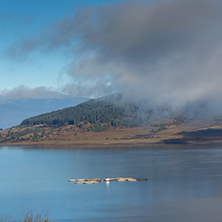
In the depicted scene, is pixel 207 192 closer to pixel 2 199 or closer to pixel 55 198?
pixel 55 198

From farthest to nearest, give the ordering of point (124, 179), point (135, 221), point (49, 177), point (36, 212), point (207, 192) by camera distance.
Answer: point (49, 177)
point (124, 179)
point (207, 192)
point (36, 212)
point (135, 221)


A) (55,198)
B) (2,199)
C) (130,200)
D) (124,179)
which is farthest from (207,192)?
(2,199)

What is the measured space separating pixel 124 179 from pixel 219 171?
23.1m

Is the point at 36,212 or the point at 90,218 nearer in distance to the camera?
the point at 90,218

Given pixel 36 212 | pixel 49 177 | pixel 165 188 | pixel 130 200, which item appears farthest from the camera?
pixel 49 177

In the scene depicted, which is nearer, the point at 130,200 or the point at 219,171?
the point at 130,200

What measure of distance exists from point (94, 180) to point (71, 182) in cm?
457

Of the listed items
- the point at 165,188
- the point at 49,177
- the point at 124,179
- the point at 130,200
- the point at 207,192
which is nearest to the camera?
the point at 130,200

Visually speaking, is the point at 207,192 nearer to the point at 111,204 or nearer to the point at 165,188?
the point at 165,188

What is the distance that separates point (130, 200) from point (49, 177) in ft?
105

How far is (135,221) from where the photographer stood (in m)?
48.5

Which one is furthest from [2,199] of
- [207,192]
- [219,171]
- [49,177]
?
[219,171]

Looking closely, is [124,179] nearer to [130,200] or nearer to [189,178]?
[189,178]

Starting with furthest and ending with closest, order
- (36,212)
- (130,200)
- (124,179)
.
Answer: (124,179) < (130,200) < (36,212)
